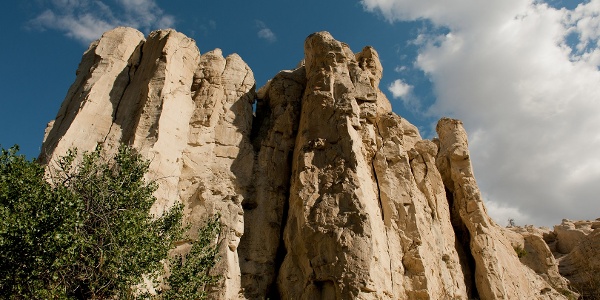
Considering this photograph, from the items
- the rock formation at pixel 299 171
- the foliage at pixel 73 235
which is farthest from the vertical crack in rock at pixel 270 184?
the foliage at pixel 73 235

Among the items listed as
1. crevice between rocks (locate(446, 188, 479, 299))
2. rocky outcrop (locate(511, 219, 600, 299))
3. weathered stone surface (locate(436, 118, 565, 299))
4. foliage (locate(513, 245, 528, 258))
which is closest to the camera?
weathered stone surface (locate(436, 118, 565, 299))

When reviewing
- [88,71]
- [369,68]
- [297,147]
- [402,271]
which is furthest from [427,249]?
[88,71]

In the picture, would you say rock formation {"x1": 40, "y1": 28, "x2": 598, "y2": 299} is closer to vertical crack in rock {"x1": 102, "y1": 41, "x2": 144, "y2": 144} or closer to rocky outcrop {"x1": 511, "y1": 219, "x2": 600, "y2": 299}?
vertical crack in rock {"x1": 102, "y1": 41, "x2": 144, "y2": 144}

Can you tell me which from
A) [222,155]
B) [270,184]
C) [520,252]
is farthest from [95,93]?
[520,252]

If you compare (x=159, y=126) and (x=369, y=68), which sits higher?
(x=369, y=68)

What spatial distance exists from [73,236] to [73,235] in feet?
0.15

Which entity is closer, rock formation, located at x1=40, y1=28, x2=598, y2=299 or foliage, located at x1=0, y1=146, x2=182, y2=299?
foliage, located at x1=0, y1=146, x2=182, y2=299

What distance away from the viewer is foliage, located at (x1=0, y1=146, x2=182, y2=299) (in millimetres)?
Result: 10711

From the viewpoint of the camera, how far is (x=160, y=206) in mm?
15891

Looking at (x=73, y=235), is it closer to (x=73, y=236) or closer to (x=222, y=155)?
(x=73, y=236)

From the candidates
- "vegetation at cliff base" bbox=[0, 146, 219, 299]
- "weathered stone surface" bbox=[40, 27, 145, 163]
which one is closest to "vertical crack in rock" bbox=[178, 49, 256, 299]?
"vegetation at cliff base" bbox=[0, 146, 219, 299]

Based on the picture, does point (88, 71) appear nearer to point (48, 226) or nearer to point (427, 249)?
point (48, 226)

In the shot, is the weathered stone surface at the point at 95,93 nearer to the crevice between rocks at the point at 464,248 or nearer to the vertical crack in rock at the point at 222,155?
the vertical crack in rock at the point at 222,155

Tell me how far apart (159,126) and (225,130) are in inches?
135
